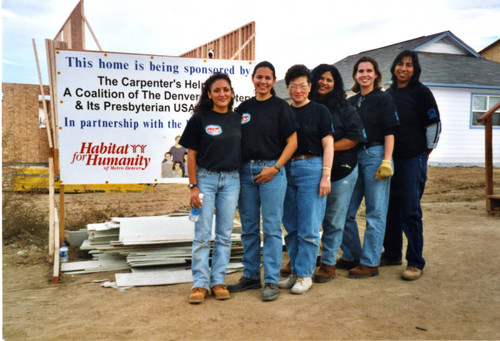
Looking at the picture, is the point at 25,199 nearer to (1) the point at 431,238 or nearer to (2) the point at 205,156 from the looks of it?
(2) the point at 205,156

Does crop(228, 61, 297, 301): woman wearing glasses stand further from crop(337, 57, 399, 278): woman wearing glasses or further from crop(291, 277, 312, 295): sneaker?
crop(337, 57, 399, 278): woman wearing glasses

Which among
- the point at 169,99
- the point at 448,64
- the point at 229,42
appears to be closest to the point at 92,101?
the point at 169,99

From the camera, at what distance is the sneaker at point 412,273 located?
470 cm

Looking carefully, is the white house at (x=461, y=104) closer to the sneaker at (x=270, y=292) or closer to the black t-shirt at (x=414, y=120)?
the black t-shirt at (x=414, y=120)

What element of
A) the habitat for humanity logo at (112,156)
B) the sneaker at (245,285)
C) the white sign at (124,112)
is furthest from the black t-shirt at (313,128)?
the habitat for humanity logo at (112,156)

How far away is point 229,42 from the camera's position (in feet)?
22.5

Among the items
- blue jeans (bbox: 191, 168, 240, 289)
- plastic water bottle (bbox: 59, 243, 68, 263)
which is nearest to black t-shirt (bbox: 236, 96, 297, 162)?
blue jeans (bbox: 191, 168, 240, 289)

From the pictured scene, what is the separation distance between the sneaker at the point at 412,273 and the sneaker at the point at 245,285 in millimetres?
1512

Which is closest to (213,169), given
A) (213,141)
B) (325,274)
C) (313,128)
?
(213,141)

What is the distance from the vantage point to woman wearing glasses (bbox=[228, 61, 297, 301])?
412 cm

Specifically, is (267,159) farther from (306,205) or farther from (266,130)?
(306,205)

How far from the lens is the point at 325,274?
4.72 metres

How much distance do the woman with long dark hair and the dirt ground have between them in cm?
50

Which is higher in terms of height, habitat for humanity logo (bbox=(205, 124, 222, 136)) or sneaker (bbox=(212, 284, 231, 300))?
habitat for humanity logo (bbox=(205, 124, 222, 136))
